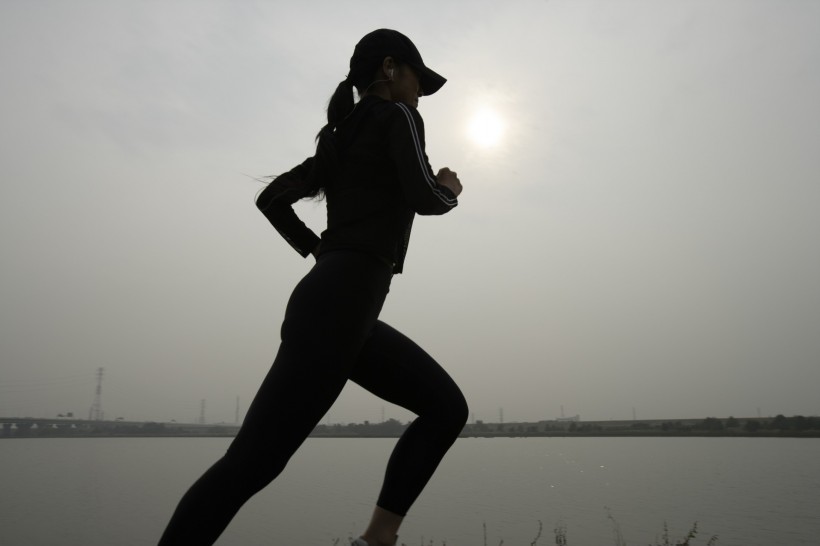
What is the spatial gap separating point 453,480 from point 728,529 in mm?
19119

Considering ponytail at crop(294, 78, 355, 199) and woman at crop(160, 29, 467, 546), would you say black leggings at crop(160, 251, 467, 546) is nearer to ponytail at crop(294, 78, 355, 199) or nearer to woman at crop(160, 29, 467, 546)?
woman at crop(160, 29, 467, 546)

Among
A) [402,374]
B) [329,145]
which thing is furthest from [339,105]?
[402,374]

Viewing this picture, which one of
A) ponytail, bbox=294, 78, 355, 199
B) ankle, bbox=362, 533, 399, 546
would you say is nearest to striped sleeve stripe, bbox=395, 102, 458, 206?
ponytail, bbox=294, 78, 355, 199

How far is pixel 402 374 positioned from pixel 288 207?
0.80m

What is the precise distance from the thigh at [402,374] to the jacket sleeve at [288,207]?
48 centimetres

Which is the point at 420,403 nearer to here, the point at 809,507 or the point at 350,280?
the point at 350,280

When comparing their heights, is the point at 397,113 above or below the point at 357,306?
above

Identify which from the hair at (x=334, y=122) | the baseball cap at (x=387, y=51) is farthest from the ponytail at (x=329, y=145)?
the baseball cap at (x=387, y=51)

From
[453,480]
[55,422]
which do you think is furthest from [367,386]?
[55,422]

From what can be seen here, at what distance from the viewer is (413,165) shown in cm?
185

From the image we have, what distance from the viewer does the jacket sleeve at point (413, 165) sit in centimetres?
185

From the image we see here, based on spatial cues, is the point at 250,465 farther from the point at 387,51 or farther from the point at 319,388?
the point at 387,51

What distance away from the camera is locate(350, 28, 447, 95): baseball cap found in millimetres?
2195

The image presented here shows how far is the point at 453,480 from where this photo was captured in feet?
106
